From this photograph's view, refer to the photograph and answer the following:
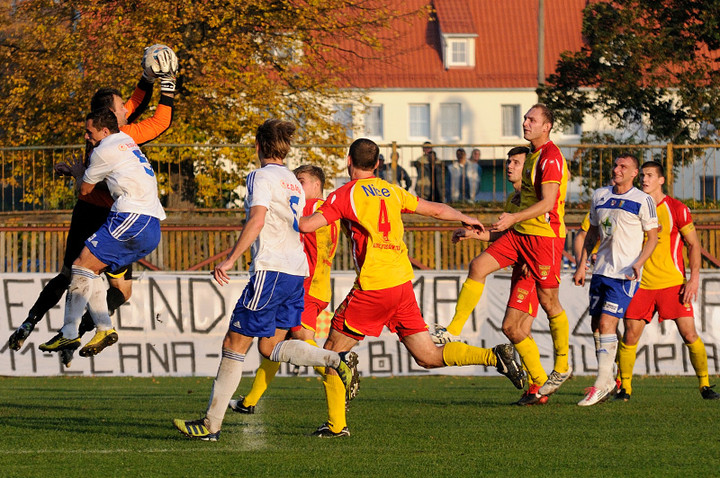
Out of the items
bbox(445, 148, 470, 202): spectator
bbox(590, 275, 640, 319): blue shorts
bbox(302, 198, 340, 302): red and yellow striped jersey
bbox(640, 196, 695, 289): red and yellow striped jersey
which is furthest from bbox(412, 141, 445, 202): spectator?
bbox(302, 198, 340, 302): red and yellow striped jersey

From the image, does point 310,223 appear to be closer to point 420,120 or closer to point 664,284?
point 664,284

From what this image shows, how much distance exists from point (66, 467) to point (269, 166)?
2439 millimetres

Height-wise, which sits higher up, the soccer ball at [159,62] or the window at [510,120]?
the window at [510,120]

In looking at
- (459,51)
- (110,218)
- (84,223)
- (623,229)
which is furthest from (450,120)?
(110,218)

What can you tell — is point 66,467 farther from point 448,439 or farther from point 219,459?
point 448,439

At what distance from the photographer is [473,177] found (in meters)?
20.7

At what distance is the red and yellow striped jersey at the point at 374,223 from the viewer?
784 cm

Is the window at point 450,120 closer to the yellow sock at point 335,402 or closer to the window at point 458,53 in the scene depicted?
the window at point 458,53

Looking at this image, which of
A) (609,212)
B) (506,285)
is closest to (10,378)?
(506,285)

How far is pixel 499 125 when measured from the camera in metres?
57.7

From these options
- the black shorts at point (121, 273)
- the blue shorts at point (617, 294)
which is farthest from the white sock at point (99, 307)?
the blue shorts at point (617, 294)

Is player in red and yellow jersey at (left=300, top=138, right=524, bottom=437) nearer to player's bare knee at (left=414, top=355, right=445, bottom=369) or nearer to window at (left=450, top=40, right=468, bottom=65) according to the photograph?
player's bare knee at (left=414, top=355, right=445, bottom=369)

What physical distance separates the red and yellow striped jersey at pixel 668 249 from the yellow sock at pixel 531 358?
189 centimetres

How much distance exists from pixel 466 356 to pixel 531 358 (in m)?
2.07
